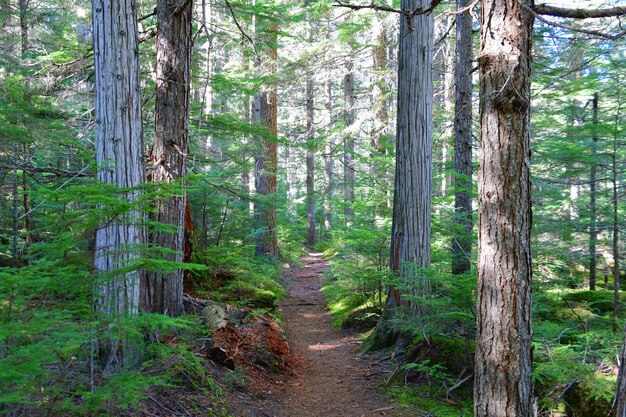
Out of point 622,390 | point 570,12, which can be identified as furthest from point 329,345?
point 570,12

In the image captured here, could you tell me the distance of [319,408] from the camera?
558 cm

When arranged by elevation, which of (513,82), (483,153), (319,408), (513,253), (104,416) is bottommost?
(319,408)

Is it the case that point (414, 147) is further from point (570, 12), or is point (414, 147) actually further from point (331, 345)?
point (331, 345)

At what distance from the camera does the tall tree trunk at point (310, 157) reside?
15549mm

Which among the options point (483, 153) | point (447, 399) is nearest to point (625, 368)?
point (483, 153)

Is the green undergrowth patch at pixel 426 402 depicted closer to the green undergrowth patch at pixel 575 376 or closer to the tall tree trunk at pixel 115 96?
the green undergrowth patch at pixel 575 376

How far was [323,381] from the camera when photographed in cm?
657

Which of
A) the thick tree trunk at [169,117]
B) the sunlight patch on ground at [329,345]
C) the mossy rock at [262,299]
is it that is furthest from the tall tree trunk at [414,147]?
the thick tree trunk at [169,117]

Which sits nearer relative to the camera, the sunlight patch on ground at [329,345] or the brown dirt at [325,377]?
the brown dirt at [325,377]

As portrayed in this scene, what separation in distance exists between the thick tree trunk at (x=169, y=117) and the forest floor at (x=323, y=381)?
1.94 meters

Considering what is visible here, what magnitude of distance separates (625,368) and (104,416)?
12.0ft

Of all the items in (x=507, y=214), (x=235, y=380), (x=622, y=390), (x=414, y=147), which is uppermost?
(x=414, y=147)

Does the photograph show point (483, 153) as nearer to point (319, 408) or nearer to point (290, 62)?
point (319, 408)

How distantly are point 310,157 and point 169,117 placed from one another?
16146 millimetres
